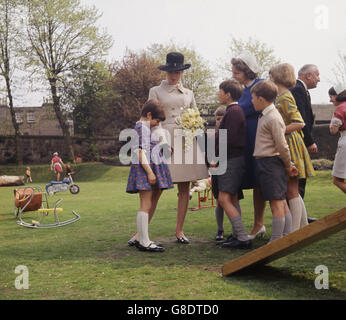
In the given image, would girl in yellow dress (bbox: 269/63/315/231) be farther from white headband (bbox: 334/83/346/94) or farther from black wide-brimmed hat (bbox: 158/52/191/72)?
white headband (bbox: 334/83/346/94)

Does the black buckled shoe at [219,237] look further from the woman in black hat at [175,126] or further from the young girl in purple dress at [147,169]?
the young girl in purple dress at [147,169]

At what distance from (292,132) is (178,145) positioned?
143 cm

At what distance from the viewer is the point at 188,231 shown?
275 inches

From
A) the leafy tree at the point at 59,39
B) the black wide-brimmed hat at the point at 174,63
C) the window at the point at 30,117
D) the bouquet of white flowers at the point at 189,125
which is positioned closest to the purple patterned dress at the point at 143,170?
the bouquet of white flowers at the point at 189,125

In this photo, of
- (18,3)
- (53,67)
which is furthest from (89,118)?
(18,3)

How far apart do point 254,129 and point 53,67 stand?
32645mm

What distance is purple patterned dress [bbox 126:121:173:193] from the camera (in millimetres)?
5328

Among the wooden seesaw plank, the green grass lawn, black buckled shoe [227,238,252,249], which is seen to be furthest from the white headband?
the wooden seesaw plank

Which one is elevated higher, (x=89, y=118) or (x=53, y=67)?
(x=53, y=67)

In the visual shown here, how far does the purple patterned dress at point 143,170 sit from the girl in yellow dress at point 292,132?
1474mm

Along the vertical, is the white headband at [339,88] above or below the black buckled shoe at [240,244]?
above

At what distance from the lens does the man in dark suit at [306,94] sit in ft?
20.0
